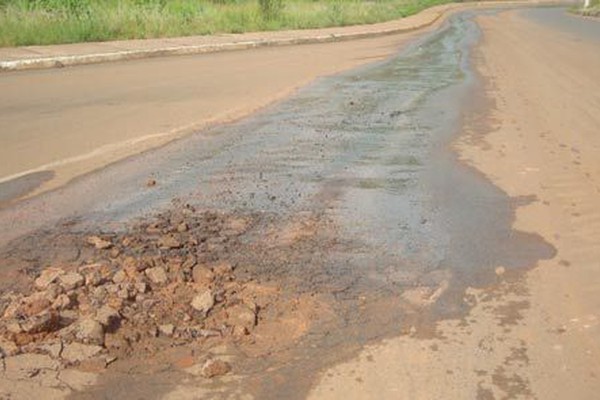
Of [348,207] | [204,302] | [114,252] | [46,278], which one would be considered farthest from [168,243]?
[348,207]

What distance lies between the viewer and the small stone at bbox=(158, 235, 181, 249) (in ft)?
17.2

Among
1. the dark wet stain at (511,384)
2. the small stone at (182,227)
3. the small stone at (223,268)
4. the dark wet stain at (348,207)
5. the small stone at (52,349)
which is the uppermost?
the small stone at (52,349)

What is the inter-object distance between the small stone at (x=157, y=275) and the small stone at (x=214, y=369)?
1065 millimetres

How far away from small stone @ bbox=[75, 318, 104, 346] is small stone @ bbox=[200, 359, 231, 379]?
2.03ft

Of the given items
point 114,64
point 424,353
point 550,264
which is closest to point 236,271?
point 424,353

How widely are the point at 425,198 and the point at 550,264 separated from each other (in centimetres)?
→ 172

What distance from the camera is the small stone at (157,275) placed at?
182 inches

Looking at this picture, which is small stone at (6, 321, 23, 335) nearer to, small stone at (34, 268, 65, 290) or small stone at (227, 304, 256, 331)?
small stone at (34, 268, 65, 290)

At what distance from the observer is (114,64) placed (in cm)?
1748

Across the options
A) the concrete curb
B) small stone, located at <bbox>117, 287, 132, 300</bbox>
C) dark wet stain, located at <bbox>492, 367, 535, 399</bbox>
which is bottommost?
the concrete curb

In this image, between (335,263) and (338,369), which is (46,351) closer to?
(338,369)

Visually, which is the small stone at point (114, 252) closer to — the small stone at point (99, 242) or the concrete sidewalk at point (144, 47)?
the small stone at point (99, 242)

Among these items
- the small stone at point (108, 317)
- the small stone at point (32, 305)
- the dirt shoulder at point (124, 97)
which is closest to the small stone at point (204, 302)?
the small stone at point (108, 317)

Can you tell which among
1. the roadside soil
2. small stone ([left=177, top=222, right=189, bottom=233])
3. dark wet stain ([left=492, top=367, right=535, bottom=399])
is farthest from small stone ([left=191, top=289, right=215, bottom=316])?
dark wet stain ([left=492, top=367, right=535, bottom=399])
